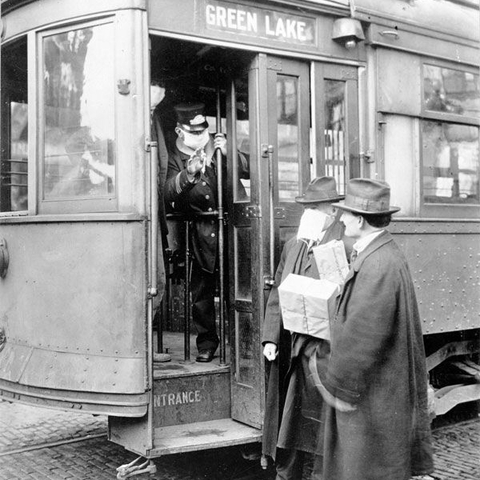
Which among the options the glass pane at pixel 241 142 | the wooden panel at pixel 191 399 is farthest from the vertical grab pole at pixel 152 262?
the glass pane at pixel 241 142

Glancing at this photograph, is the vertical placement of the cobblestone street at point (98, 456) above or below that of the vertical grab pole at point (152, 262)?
below

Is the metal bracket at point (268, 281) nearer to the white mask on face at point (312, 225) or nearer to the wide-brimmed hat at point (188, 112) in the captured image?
the white mask on face at point (312, 225)

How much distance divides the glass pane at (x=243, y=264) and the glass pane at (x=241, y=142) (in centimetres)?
25

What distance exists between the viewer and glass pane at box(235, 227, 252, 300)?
445 cm

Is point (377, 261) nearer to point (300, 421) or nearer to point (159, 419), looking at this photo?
point (300, 421)

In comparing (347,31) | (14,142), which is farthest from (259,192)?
(14,142)

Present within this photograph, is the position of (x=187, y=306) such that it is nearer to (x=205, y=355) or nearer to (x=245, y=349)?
(x=205, y=355)

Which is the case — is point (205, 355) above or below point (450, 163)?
below

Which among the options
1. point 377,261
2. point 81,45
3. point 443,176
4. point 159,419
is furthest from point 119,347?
point 443,176

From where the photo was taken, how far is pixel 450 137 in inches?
212

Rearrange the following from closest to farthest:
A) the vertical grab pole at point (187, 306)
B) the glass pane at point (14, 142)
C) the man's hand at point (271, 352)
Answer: the man's hand at point (271, 352) < the vertical grab pole at point (187, 306) < the glass pane at point (14, 142)

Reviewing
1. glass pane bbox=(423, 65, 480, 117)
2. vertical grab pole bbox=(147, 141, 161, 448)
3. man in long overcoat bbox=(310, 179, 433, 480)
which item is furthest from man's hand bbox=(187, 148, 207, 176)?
glass pane bbox=(423, 65, 480, 117)

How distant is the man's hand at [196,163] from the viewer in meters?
4.56

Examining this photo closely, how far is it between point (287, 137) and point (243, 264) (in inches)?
35.4
